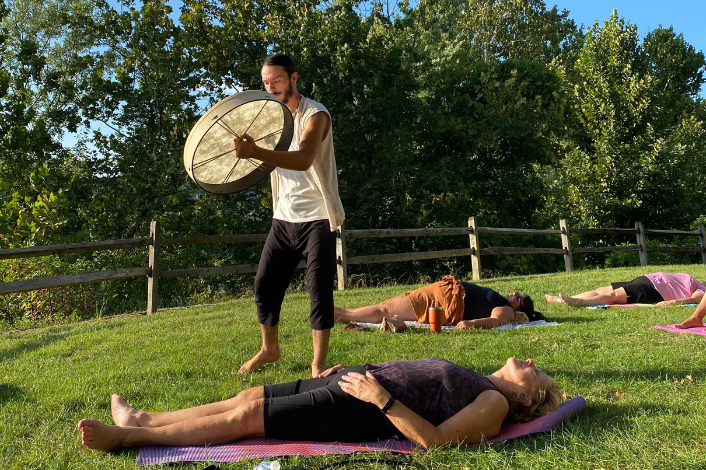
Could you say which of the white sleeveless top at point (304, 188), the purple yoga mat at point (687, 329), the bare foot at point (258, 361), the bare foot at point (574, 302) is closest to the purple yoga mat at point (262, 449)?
the bare foot at point (258, 361)

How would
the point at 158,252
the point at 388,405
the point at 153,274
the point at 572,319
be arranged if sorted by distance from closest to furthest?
1. the point at 388,405
2. the point at 572,319
3. the point at 153,274
4. the point at 158,252

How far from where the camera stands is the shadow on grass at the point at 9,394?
3492 millimetres

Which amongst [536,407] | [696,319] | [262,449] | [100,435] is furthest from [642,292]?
[100,435]

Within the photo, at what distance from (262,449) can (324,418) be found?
300mm

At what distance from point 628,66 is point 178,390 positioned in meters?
20.8

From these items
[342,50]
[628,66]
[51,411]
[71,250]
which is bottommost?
[51,411]

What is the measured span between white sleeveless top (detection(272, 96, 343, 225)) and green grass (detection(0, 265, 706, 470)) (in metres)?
1.12

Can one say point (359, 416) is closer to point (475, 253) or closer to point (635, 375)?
point (635, 375)

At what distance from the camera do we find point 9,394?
143 inches

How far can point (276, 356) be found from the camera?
3961mm

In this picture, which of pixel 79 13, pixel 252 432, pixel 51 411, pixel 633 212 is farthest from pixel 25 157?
pixel 633 212

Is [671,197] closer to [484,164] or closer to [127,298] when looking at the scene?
[484,164]

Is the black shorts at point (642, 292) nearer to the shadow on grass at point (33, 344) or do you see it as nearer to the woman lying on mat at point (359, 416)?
the woman lying on mat at point (359, 416)

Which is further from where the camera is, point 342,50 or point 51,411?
point 342,50
